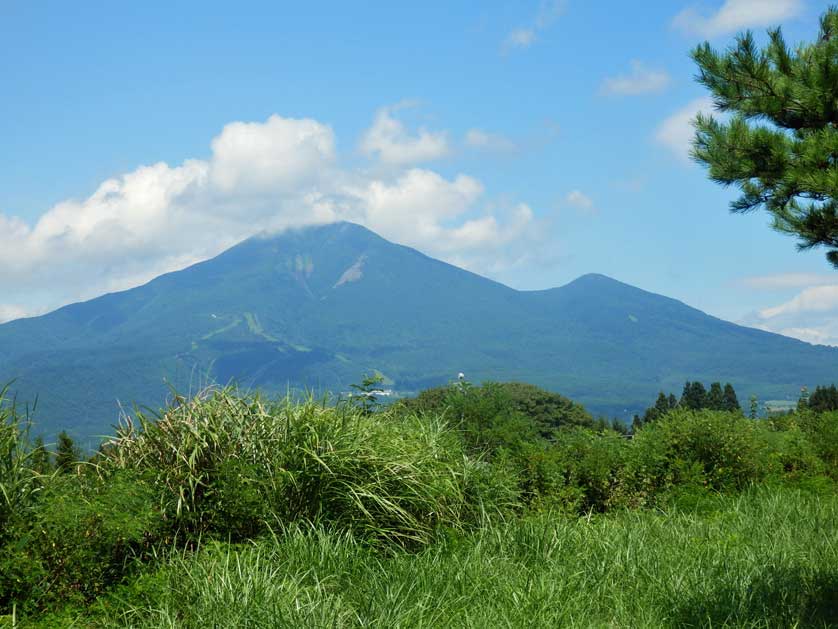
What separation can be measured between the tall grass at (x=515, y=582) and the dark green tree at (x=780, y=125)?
7.78 ft

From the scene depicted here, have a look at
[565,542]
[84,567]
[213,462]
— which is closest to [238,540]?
[213,462]

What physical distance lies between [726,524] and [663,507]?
45.2 inches

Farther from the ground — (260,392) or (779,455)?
(260,392)

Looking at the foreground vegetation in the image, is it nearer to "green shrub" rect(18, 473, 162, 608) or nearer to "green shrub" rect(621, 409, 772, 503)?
"green shrub" rect(18, 473, 162, 608)

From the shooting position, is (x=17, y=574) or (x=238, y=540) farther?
(x=238, y=540)

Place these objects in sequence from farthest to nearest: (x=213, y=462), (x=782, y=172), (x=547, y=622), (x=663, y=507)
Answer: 1. (x=663, y=507)
2. (x=213, y=462)
3. (x=782, y=172)
4. (x=547, y=622)

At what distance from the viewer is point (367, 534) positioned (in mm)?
6238

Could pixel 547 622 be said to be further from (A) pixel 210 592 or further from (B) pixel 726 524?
(B) pixel 726 524

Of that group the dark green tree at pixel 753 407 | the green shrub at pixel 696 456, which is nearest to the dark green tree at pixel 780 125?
the green shrub at pixel 696 456

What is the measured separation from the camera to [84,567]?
529cm

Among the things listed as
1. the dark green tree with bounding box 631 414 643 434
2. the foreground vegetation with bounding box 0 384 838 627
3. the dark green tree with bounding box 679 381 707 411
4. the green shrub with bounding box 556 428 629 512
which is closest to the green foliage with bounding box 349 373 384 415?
the foreground vegetation with bounding box 0 384 838 627

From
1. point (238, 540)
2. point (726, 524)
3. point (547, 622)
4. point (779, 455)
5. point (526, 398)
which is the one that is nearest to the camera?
point (547, 622)

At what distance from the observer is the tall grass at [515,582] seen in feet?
14.7

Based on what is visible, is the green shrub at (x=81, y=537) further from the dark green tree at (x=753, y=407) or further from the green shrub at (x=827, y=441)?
the dark green tree at (x=753, y=407)
